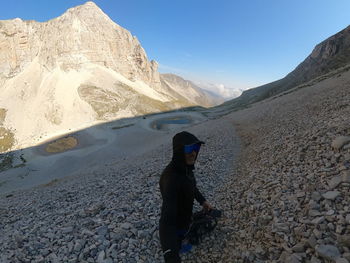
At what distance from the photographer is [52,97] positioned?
98312mm

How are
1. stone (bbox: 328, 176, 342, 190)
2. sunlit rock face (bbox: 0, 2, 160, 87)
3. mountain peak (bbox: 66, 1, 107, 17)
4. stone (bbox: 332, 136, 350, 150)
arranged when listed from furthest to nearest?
1. mountain peak (bbox: 66, 1, 107, 17)
2. sunlit rock face (bbox: 0, 2, 160, 87)
3. stone (bbox: 332, 136, 350, 150)
4. stone (bbox: 328, 176, 342, 190)

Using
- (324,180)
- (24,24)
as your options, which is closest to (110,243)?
(324,180)

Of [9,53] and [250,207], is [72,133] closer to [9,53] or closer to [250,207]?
[250,207]

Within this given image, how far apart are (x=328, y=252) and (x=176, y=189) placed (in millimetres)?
3232

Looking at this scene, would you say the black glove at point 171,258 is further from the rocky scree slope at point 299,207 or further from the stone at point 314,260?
the stone at point 314,260

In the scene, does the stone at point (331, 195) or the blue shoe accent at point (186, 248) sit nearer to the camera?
the stone at point (331, 195)

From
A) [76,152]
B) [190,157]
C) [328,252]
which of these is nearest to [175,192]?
[190,157]

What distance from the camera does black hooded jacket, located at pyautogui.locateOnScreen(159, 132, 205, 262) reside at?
4.12 meters

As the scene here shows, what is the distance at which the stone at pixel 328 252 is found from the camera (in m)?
4.05

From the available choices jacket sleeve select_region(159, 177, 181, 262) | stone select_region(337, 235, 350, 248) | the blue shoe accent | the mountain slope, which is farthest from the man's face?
the mountain slope

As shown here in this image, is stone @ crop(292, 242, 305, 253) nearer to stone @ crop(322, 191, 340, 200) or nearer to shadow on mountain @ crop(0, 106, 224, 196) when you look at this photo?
stone @ crop(322, 191, 340, 200)

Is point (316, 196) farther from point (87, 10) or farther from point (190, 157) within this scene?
point (87, 10)

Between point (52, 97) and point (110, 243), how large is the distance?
109102 mm

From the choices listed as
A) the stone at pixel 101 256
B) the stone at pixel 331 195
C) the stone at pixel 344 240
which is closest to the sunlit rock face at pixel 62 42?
the stone at pixel 101 256
